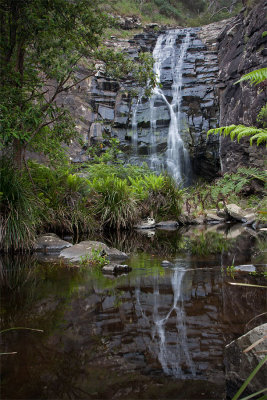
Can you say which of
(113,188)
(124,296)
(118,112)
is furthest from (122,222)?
(118,112)

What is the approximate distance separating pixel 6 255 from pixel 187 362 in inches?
147

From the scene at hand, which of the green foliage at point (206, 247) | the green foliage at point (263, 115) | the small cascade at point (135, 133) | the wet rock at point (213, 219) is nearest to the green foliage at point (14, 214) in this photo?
the green foliage at point (206, 247)

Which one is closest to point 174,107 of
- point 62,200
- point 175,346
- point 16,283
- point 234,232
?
point 234,232

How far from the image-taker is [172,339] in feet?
5.83

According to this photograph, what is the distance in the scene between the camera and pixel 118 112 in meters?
17.8

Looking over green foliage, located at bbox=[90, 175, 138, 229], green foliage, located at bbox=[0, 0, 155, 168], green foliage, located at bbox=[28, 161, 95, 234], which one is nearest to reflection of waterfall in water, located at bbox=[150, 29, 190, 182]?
green foliage, located at bbox=[90, 175, 138, 229]

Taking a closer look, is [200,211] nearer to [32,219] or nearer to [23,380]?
[32,219]

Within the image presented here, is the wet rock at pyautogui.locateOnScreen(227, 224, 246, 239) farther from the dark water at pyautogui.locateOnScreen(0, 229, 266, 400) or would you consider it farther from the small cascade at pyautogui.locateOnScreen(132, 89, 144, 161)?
the small cascade at pyautogui.locateOnScreen(132, 89, 144, 161)

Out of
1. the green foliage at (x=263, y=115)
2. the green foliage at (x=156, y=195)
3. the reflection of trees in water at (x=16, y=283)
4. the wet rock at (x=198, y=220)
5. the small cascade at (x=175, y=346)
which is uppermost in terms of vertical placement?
the green foliage at (x=263, y=115)

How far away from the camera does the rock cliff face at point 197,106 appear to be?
15211 millimetres

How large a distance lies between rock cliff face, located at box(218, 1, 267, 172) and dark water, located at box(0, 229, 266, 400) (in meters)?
12.1

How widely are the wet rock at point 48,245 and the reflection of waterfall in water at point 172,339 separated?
263 cm

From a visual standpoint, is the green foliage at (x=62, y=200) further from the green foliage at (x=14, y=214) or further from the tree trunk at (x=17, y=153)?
the green foliage at (x=14, y=214)

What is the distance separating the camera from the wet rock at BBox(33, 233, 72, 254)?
4870 mm
